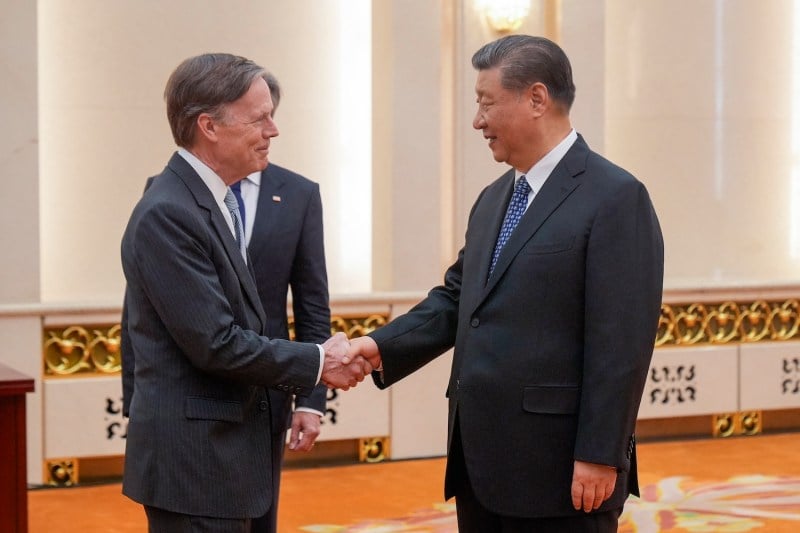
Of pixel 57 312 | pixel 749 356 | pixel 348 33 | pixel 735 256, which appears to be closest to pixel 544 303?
pixel 57 312

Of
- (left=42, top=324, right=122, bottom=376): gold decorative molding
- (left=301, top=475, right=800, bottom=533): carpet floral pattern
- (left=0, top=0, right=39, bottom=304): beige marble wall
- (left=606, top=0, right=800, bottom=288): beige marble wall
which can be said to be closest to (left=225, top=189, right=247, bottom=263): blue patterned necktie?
(left=301, top=475, right=800, bottom=533): carpet floral pattern

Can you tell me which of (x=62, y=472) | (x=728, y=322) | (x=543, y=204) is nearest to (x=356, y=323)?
(x=62, y=472)

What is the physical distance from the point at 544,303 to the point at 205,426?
0.85 m

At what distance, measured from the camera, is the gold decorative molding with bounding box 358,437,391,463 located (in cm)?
695

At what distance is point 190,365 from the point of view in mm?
2723

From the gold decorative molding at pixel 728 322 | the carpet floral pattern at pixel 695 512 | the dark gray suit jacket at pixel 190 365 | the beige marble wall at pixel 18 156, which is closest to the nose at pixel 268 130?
the dark gray suit jacket at pixel 190 365

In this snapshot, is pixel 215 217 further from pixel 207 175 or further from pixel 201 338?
pixel 201 338

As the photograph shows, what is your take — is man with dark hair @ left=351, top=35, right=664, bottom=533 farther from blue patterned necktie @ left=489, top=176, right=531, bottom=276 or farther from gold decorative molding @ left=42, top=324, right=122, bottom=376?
gold decorative molding @ left=42, top=324, right=122, bottom=376

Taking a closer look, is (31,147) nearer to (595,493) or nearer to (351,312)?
(351,312)

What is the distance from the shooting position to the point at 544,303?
2.86 m

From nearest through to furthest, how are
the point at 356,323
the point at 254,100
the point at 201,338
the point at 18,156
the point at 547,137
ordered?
1. the point at 201,338
2. the point at 254,100
3. the point at 547,137
4. the point at 18,156
5. the point at 356,323

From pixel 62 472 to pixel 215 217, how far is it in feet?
13.1

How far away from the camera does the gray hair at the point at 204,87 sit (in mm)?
2822

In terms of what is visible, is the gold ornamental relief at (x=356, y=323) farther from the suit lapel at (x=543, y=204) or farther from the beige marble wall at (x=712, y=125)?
the suit lapel at (x=543, y=204)
